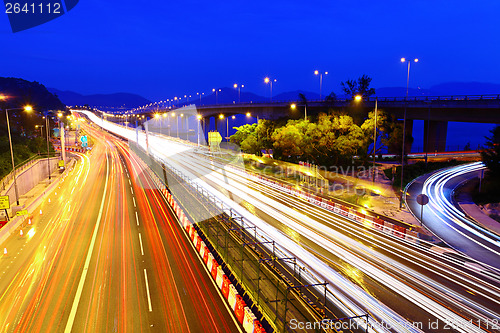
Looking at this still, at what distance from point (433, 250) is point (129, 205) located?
24701 mm

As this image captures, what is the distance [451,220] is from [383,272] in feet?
39.2

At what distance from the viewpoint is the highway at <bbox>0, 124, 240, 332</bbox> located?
13.0m

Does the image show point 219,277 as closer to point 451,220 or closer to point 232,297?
point 232,297

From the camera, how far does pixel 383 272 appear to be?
16.3 metres

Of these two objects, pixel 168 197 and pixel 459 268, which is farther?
pixel 168 197

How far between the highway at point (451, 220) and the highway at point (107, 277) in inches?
586

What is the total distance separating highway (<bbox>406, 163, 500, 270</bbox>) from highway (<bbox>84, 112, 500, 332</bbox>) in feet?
7.11

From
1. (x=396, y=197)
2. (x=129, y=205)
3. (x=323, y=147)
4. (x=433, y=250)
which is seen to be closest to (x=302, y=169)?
(x=323, y=147)

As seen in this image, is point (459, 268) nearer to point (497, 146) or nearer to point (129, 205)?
point (497, 146)

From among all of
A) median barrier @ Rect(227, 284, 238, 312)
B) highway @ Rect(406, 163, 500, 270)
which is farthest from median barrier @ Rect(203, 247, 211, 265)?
highway @ Rect(406, 163, 500, 270)

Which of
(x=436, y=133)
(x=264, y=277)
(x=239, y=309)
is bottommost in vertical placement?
(x=239, y=309)

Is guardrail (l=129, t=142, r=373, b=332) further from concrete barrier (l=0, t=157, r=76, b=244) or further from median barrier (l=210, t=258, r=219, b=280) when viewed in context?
concrete barrier (l=0, t=157, r=76, b=244)

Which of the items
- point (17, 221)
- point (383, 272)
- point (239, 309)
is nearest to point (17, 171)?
point (17, 221)

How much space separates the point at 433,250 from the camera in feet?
63.2
